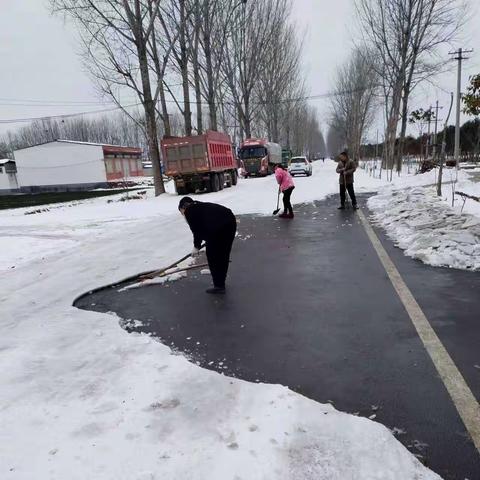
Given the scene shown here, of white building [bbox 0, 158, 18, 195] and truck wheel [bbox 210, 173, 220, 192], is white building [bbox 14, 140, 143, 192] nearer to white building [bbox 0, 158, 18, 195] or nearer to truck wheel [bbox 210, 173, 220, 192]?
white building [bbox 0, 158, 18, 195]

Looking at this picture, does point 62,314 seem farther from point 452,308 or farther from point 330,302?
point 452,308

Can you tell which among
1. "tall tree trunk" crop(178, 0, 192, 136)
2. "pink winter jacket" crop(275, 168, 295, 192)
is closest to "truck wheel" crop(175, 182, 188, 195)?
"tall tree trunk" crop(178, 0, 192, 136)

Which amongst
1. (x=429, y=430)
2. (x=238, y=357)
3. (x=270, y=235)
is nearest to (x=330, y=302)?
(x=238, y=357)

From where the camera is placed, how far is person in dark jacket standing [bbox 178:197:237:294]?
5777 mm

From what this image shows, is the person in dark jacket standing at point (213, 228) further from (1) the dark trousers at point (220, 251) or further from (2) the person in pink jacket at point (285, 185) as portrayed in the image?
(2) the person in pink jacket at point (285, 185)

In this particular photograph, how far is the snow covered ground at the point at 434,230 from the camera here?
23.1 ft

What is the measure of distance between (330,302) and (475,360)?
1858 mm

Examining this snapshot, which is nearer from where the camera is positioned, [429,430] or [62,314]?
[429,430]

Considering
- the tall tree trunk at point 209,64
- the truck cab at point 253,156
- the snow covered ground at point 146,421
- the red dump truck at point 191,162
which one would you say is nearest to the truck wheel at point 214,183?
the red dump truck at point 191,162

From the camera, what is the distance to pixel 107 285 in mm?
6527

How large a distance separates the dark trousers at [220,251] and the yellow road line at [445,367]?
2129 mm

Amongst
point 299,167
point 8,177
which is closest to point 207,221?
point 299,167

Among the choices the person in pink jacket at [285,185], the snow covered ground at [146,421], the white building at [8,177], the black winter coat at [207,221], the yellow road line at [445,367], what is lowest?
the white building at [8,177]

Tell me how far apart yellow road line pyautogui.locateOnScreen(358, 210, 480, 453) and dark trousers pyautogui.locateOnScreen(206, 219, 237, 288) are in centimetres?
213
